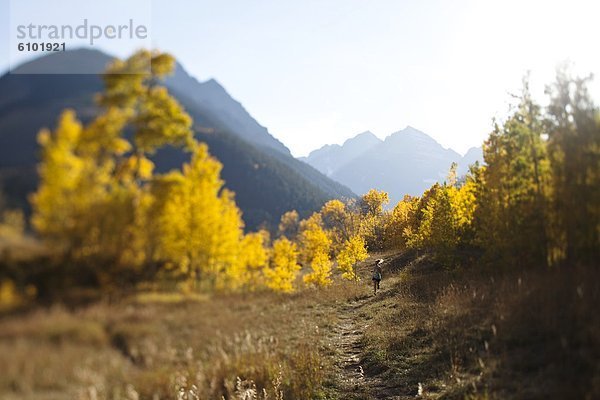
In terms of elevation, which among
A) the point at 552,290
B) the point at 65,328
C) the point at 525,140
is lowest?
the point at 552,290

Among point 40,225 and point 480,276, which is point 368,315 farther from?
point 40,225

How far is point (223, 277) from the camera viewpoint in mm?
4879

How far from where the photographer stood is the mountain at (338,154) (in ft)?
329

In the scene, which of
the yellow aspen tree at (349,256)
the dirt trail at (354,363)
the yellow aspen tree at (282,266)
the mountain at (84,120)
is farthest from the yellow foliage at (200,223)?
the yellow aspen tree at (349,256)

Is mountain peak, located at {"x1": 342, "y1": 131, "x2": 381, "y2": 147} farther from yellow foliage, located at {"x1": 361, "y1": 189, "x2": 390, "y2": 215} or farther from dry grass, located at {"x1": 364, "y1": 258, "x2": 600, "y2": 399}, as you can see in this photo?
dry grass, located at {"x1": 364, "y1": 258, "x2": 600, "y2": 399}

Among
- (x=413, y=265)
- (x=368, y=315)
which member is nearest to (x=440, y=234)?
(x=368, y=315)

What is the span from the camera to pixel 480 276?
11633mm

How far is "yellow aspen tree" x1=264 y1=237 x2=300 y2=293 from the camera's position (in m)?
6.46

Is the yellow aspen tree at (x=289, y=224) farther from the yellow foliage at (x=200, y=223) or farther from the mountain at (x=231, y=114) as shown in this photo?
the mountain at (x=231, y=114)

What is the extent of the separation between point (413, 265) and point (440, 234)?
9404mm

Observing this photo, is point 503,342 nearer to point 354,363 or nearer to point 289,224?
point 354,363

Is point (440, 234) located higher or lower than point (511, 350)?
higher

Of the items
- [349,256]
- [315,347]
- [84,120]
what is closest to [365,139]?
[349,256]

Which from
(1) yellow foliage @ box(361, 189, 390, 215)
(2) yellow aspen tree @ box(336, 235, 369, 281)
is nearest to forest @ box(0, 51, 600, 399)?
(2) yellow aspen tree @ box(336, 235, 369, 281)
